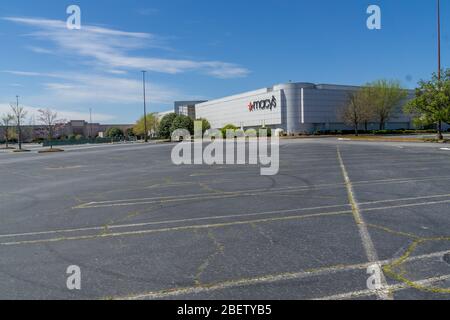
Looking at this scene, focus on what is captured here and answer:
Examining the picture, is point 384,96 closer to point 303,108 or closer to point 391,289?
point 303,108

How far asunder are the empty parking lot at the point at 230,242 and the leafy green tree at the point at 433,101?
27.1m

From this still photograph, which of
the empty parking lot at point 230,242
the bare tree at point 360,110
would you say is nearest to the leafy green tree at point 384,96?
the bare tree at point 360,110

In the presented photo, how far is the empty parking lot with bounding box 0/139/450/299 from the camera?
367 centimetres

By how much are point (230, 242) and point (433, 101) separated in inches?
1386

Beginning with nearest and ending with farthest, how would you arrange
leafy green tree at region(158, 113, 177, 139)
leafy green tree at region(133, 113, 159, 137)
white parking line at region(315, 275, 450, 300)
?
white parking line at region(315, 275, 450, 300), leafy green tree at region(158, 113, 177, 139), leafy green tree at region(133, 113, 159, 137)

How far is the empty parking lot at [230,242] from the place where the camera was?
3.67 metres

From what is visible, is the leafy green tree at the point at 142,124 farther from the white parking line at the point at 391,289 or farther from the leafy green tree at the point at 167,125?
the white parking line at the point at 391,289

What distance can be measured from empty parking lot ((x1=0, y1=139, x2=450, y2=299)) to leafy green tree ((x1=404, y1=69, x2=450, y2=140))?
2711 cm

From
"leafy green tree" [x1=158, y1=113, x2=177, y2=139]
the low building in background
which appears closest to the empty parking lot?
"leafy green tree" [x1=158, y1=113, x2=177, y2=139]

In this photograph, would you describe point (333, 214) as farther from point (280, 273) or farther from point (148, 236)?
point (148, 236)

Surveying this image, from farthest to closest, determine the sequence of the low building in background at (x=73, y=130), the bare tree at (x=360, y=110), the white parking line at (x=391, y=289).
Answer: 1. the low building in background at (x=73, y=130)
2. the bare tree at (x=360, y=110)
3. the white parking line at (x=391, y=289)

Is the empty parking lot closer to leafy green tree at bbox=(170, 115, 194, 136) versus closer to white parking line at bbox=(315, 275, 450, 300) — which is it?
white parking line at bbox=(315, 275, 450, 300)
